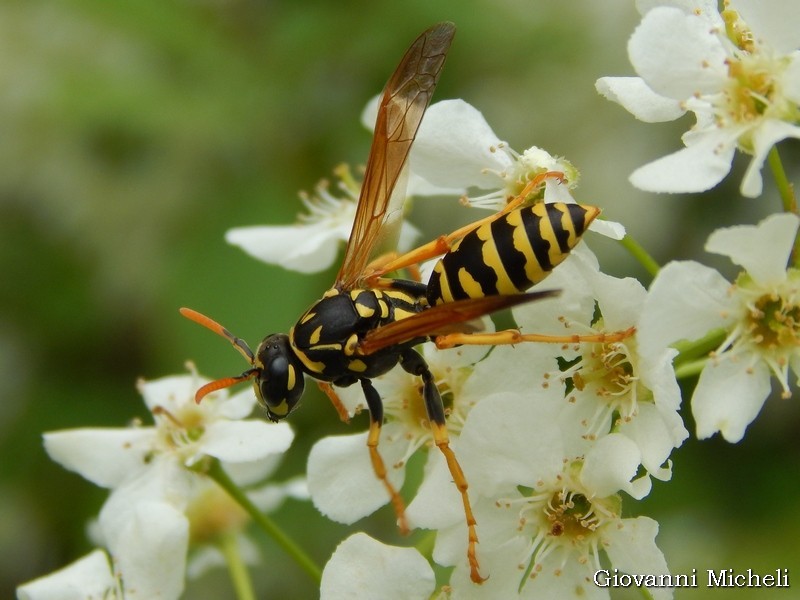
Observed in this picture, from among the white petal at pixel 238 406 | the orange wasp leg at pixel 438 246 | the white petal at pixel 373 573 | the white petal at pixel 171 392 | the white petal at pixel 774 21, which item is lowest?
the white petal at pixel 373 573

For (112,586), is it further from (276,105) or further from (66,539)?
(276,105)

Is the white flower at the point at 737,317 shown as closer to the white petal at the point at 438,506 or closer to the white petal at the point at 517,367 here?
the white petal at the point at 517,367

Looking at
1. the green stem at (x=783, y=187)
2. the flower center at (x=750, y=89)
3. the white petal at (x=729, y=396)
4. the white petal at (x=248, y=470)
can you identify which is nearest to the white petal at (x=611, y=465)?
the white petal at (x=729, y=396)

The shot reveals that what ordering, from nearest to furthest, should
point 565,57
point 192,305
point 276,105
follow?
point 192,305 → point 276,105 → point 565,57

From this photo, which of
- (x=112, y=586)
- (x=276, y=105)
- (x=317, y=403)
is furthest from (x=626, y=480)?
(x=276, y=105)

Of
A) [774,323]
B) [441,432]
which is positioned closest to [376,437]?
[441,432]

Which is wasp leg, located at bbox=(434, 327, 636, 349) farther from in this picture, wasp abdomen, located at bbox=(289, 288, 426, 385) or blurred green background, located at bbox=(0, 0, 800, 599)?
blurred green background, located at bbox=(0, 0, 800, 599)
